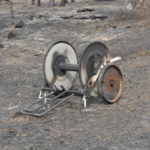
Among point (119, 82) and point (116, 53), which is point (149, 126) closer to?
point (119, 82)

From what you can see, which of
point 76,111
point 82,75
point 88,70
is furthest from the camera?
point 76,111

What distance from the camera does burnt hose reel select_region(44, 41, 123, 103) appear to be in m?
7.55

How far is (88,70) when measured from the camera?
764 centimetres

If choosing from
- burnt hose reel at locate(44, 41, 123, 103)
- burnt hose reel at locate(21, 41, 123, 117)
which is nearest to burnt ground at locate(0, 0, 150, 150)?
burnt hose reel at locate(21, 41, 123, 117)

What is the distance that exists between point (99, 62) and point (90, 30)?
43.4 ft

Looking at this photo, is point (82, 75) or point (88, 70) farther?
point (88, 70)

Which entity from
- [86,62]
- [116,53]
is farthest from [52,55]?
[116,53]

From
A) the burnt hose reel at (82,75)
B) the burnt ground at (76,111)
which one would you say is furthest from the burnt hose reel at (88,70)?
the burnt ground at (76,111)

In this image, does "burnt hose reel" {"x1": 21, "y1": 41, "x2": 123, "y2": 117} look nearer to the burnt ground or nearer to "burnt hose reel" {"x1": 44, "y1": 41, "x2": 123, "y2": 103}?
"burnt hose reel" {"x1": 44, "y1": 41, "x2": 123, "y2": 103}

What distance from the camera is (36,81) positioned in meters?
10.6

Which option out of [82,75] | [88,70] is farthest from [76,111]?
[88,70]

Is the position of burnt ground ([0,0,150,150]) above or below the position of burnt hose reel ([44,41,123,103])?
below

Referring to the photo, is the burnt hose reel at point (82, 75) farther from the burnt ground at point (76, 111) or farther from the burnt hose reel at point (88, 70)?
the burnt ground at point (76, 111)

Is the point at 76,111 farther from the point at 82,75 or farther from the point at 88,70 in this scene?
the point at 88,70
